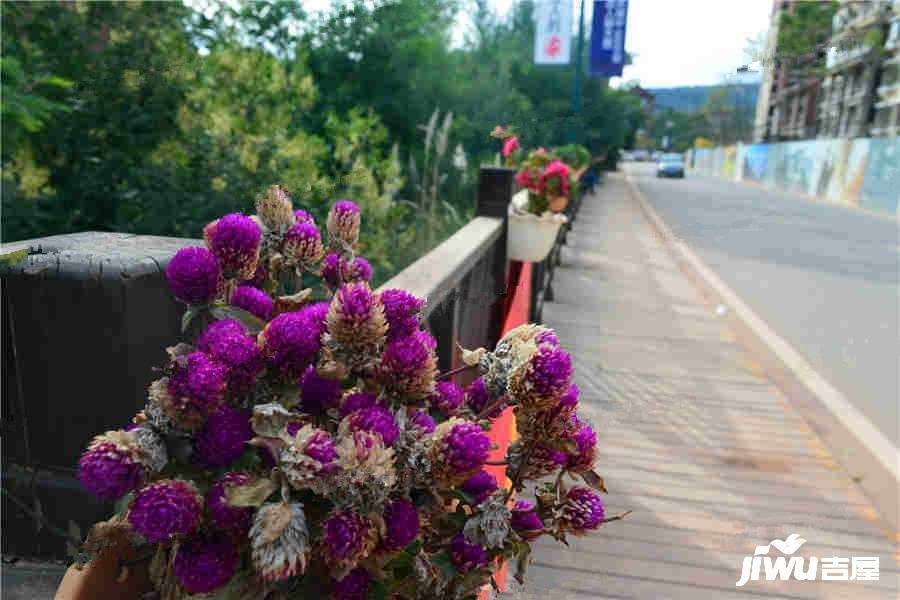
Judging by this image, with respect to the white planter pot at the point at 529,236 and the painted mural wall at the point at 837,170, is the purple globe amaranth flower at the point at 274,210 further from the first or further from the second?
the painted mural wall at the point at 837,170

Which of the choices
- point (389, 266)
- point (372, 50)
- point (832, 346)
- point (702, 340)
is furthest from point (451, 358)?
point (372, 50)

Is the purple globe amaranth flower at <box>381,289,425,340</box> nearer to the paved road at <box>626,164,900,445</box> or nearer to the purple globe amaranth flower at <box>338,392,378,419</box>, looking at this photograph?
the purple globe amaranth flower at <box>338,392,378,419</box>

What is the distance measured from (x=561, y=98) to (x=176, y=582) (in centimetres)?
2684

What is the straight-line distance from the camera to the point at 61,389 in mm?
1685

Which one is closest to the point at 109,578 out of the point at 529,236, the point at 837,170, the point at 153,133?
the point at 529,236

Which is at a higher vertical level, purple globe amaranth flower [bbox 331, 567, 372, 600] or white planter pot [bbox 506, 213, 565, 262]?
purple globe amaranth flower [bbox 331, 567, 372, 600]

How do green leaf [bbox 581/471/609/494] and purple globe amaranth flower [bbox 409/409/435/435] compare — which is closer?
purple globe amaranth flower [bbox 409/409/435/435]

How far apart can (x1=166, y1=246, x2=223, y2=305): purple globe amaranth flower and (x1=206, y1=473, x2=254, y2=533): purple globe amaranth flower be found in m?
0.27

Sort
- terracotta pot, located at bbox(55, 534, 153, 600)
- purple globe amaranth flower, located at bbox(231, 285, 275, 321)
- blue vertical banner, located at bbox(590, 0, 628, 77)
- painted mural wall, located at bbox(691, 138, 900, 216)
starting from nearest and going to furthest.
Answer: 1. terracotta pot, located at bbox(55, 534, 153, 600)
2. purple globe amaranth flower, located at bbox(231, 285, 275, 321)
3. blue vertical banner, located at bbox(590, 0, 628, 77)
4. painted mural wall, located at bbox(691, 138, 900, 216)

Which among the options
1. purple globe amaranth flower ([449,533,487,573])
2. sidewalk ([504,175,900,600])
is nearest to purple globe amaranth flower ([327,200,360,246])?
purple globe amaranth flower ([449,533,487,573])

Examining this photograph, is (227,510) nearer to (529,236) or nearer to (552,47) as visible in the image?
(529,236)

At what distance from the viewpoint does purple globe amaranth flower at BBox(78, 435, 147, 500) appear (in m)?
0.82

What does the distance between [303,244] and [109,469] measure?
0.51 meters

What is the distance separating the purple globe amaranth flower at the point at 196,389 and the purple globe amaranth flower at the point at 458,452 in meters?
0.27
